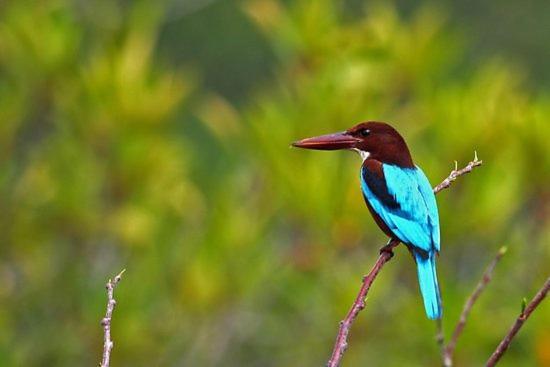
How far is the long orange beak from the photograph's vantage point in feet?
10.1

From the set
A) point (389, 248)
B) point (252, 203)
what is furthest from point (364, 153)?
point (252, 203)

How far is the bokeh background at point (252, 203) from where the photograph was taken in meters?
5.15

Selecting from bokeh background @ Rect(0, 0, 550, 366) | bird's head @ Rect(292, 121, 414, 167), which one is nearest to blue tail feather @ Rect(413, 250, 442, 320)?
bird's head @ Rect(292, 121, 414, 167)

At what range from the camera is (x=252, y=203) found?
550 cm

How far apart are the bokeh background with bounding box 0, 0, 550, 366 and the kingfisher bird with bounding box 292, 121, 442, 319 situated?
1.53 metres

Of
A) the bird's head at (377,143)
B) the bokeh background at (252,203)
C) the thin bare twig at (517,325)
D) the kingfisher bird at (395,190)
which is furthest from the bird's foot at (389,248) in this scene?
the bokeh background at (252,203)

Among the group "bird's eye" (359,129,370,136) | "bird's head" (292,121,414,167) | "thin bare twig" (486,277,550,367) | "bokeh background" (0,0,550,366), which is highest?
"bokeh background" (0,0,550,366)

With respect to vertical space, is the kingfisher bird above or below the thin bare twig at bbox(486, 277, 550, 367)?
above

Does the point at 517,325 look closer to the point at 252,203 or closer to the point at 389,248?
the point at 389,248

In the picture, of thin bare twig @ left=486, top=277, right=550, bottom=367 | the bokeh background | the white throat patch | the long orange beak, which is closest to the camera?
thin bare twig @ left=486, top=277, right=550, bottom=367

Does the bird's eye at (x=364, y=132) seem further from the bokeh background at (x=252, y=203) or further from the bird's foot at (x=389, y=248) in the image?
the bokeh background at (x=252, y=203)

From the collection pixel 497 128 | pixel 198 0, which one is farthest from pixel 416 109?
pixel 198 0

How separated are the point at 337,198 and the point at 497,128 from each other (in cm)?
71

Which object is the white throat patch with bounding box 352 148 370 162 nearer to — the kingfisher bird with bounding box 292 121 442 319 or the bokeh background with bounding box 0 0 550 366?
the kingfisher bird with bounding box 292 121 442 319
